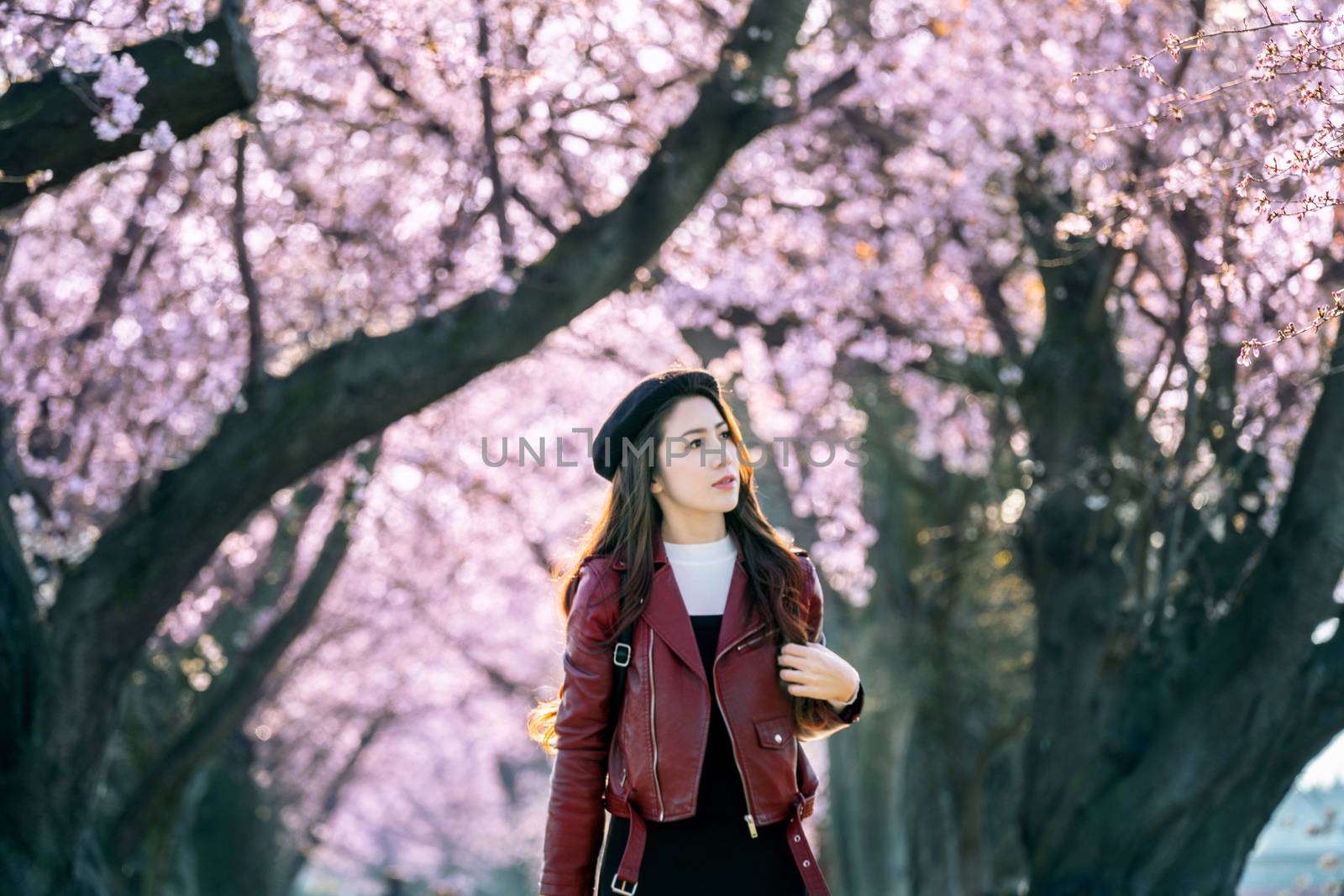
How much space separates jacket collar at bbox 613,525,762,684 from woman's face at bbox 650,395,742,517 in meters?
0.18

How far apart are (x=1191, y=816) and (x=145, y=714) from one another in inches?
300

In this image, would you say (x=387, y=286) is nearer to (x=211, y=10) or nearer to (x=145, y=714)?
(x=211, y=10)

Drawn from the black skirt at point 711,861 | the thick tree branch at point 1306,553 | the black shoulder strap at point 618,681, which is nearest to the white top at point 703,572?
the black shoulder strap at point 618,681

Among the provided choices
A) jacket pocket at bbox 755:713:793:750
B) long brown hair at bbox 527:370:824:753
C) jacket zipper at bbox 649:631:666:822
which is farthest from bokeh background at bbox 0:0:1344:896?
jacket pocket at bbox 755:713:793:750

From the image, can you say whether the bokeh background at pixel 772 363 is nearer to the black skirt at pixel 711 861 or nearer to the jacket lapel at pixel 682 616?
the jacket lapel at pixel 682 616

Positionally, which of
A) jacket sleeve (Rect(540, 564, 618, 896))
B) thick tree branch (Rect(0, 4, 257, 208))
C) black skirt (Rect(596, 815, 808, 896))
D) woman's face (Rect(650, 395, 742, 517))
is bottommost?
black skirt (Rect(596, 815, 808, 896))

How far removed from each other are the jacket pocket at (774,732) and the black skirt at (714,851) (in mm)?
88

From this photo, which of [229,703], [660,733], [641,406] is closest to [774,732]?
[660,733]

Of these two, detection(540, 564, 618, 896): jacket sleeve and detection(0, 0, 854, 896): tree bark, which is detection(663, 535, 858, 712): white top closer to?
detection(540, 564, 618, 896): jacket sleeve

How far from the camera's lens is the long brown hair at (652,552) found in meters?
4.25

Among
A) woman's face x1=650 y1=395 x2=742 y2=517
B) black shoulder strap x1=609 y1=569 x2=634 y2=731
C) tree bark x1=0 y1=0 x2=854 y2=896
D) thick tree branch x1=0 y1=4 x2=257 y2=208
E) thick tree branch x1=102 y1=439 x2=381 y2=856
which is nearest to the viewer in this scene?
black shoulder strap x1=609 y1=569 x2=634 y2=731

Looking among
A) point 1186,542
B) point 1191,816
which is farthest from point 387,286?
point 1191,816

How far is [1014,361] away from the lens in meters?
10.3

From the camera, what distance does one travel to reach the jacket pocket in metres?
4.11
